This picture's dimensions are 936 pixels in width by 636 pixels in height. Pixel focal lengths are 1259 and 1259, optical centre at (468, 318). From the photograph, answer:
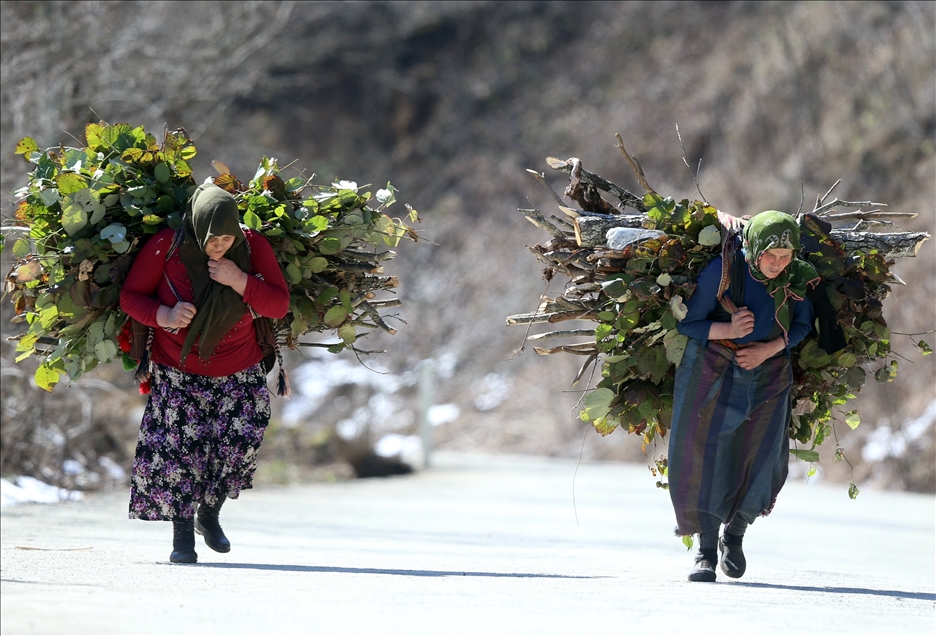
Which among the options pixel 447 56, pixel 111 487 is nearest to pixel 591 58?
pixel 447 56

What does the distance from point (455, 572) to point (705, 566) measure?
1.12 meters

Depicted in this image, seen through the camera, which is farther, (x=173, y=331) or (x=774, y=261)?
(x=173, y=331)

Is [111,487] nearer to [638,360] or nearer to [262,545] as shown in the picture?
[262,545]

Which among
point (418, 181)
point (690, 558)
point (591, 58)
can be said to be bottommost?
point (690, 558)

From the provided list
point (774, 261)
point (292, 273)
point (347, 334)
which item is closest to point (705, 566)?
point (774, 261)

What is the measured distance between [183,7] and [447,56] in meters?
8.32

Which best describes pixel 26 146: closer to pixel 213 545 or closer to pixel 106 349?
pixel 106 349

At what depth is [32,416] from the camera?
10336 mm

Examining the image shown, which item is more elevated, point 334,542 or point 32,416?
point 32,416

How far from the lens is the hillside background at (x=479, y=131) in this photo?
42.3ft

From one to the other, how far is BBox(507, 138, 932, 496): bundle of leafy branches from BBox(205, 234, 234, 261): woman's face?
1.40m

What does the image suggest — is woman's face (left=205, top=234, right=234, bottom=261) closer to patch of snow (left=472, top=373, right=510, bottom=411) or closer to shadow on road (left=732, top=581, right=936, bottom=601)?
shadow on road (left=732, top=581, right=936, bottom=601)

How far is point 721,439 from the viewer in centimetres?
571

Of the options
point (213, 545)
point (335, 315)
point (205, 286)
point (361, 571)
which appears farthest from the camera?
point (335, 315)
